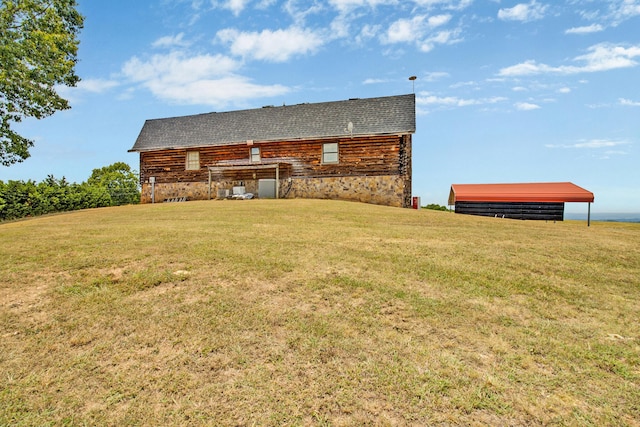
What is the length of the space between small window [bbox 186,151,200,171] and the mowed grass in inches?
871

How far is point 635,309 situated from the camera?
22.1 feet

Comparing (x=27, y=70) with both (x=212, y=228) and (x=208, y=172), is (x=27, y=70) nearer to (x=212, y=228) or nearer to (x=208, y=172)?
(x=208, y=172)

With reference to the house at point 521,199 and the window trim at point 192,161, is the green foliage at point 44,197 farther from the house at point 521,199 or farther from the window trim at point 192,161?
the house at point 521,199

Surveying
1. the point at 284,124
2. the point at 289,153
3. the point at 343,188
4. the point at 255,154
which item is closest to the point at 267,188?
the point at 255,154

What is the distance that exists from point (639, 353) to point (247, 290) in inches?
239

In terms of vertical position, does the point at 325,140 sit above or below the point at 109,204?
above

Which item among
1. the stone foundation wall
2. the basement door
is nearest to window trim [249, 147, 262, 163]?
the basement door

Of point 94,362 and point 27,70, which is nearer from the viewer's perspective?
point 94,362

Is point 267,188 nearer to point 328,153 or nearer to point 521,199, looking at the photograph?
point 328,153

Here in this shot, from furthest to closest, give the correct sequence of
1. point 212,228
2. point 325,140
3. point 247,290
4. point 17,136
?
point 325,140
point 17,136
point 212,228
point 247,290

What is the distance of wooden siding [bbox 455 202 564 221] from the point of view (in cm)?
A: 2391

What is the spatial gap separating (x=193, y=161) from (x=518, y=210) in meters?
25.7

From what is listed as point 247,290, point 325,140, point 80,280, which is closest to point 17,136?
point 325,140

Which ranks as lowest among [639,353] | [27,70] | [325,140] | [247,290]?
[639,353]
